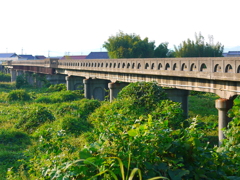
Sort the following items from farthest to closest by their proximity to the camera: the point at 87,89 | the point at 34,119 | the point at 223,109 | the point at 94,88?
the point at 94,88, the point at 87,89, the point at 34,119, the point at 223,109

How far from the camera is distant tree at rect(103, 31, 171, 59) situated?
200 ft

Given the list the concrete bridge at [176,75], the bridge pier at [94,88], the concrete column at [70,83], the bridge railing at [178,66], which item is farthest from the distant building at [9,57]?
the bridge railing at [178,66]

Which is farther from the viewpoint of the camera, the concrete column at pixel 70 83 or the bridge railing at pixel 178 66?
the concrete column at pixel 70 83

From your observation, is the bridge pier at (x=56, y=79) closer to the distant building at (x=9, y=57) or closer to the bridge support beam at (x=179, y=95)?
the bridge support beam at (x=179, y=95)

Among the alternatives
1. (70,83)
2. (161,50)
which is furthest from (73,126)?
(161,50)

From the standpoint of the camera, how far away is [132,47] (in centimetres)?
6175

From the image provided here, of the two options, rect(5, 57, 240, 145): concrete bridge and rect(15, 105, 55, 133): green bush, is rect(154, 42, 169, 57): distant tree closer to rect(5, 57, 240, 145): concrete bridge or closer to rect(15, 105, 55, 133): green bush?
rect(5, 57, 240, 145): concrete bridge

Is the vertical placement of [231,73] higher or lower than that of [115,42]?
lower

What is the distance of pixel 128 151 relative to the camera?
5156 mm

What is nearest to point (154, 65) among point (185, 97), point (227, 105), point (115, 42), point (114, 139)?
point (185, 97)

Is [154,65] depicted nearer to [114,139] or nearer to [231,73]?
[231,73]

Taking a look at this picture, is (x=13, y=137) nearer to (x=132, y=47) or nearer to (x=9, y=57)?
(x=132, y=47)

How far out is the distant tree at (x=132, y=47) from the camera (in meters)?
61.1

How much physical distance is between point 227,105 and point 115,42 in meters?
47.8
